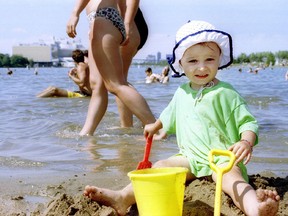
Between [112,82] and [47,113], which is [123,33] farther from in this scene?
[47,113]

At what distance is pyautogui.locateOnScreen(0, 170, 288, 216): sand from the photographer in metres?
2.70

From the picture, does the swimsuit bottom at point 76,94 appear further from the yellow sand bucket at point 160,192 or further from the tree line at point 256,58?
the tree line at point 256,58

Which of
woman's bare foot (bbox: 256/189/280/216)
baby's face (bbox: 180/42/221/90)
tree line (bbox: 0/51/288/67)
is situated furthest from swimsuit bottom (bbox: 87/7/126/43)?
tree line (bbox: 0/51/288/67)

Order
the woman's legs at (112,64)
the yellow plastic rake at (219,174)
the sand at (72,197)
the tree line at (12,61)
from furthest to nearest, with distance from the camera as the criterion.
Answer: the tree line at (12,61), the woman's legs at (112,64), the sand at (72,197), the yellow plastic rake at (219,174)

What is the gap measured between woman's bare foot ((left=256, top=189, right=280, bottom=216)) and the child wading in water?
35 cm

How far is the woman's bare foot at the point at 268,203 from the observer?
7.75 ft

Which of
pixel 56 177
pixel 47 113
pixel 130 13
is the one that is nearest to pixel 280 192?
pixel 56 177

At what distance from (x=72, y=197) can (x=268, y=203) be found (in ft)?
3.29

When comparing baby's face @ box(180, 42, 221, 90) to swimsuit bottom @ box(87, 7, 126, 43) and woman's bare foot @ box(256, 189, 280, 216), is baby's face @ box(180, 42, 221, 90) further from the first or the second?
swimsuit bottom @ box(87, 7, 126, 43)

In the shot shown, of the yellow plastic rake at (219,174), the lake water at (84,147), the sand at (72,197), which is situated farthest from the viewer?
the lake water at (84,147)

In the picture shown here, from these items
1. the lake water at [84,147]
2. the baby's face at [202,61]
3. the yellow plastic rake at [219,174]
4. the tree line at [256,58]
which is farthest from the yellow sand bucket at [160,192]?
the tree line at [256,58]

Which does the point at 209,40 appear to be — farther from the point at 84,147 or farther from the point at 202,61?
the point at 84,147

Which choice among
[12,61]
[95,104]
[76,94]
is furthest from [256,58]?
[95,104]

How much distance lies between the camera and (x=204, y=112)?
3.00 m
